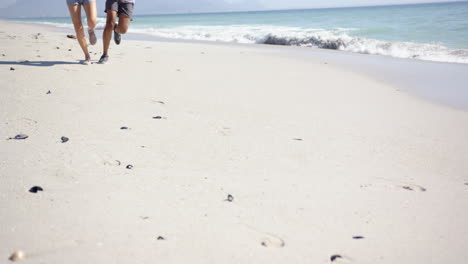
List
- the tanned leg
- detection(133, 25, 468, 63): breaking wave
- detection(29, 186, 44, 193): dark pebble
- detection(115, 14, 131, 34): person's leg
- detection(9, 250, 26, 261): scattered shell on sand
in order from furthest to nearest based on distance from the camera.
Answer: detection(133, 25, 468, 63): breaking wave
detection(115, 14, 131, 34): person's leg
the tanned leg
detection(29, 186, 44, 193): dark pebble
detection(9, 250, 26, 261): scattered shell on sand

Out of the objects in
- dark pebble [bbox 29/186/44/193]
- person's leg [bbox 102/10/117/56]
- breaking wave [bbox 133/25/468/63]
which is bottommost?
dark pebble [bbox 29/186/44/193]

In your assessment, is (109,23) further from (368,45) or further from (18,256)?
(368,45)

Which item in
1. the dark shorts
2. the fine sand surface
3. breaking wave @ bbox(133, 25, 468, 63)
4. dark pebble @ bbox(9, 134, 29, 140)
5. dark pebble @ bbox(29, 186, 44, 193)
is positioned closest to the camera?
the fine sand surface

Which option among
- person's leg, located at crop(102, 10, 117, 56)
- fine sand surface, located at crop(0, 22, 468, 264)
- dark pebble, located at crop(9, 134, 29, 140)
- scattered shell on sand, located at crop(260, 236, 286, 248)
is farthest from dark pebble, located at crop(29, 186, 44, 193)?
person's leg, located at crop(102, 10, 117, 56)

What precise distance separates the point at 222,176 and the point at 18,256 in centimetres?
103

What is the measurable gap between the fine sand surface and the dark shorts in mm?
1291

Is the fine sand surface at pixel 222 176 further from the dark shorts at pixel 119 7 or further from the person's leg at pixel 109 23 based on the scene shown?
the dark shorts at pixel 119 7

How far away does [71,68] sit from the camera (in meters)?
4.39

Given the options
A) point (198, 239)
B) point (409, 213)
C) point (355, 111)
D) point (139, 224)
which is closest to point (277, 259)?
point (198, 239)

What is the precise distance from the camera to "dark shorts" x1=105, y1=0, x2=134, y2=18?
4.62m

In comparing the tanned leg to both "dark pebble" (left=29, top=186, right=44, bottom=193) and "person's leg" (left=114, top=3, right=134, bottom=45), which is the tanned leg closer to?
"person's leg" (left=114, top=3, right=134, bottom=45)

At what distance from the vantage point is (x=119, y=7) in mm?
4715

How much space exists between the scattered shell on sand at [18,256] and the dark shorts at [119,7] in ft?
13.1

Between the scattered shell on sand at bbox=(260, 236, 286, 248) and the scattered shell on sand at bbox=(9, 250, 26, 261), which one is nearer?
the scattered shell on sand at bbox=(9, 250, 26, 261)
